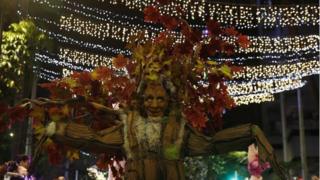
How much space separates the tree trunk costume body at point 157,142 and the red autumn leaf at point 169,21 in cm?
128

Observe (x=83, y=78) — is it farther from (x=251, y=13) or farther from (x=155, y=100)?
(x=251, y=13)

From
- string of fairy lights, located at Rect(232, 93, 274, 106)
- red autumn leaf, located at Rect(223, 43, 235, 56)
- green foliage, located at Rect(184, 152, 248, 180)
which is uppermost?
string of fairy lights, located at Rect(232, 93, 274, 106)

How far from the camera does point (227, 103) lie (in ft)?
16.2

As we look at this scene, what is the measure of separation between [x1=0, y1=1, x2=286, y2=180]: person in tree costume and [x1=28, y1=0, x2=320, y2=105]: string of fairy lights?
218 inches

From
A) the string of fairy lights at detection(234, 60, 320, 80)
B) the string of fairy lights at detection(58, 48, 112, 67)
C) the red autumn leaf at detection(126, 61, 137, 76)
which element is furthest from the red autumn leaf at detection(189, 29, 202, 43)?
the string of fairy lights at detection(234, 60, 320, 80)

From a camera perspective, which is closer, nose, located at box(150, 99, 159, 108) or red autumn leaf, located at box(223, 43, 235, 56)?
nose, located at box(150, 99, 159, 108)

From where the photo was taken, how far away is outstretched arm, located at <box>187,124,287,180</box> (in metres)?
3.61

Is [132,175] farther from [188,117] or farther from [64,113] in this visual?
[188,117]

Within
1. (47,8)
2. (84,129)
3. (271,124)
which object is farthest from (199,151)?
(271,124)

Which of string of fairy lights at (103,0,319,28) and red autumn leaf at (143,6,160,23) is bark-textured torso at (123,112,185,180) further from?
string of fairy lights at (103,0,319,28)

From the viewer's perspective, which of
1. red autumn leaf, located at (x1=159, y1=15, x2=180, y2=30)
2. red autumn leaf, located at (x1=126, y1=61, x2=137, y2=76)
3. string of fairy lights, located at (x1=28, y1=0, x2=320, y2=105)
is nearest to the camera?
red autumn leaf, located at (x1=126, y1=61, x2=137, y2=76)

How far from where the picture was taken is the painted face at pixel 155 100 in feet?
13.1

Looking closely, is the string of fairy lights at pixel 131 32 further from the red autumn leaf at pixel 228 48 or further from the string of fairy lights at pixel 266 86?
the red autumn leaf at pixel 228 48

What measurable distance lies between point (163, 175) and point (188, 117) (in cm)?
100
